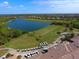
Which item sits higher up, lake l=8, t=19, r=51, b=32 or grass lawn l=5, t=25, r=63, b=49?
grass lawn l=5, t=25, r=63, b=49

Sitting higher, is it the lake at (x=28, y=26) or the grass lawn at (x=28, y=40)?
the grass lawn at (x=28, y=40)

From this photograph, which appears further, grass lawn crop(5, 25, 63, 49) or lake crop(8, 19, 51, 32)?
lake crop(8, 19, 51, 32)

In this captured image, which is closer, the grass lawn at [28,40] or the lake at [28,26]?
the grass lawn at [28,40]

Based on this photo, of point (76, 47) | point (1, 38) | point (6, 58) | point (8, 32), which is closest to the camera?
point (76, 47)

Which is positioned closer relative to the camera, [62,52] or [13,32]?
[62,52]

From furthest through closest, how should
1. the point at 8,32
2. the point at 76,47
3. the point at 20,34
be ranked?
the point at 20,34 → the point at 8,32 → the point at 76,47

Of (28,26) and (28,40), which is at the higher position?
(28,40)

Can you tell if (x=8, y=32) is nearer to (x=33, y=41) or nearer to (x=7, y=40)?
(x=7, y=40)

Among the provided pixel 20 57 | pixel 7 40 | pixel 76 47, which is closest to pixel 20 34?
pixel 7 40

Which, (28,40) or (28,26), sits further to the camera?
(28,26)

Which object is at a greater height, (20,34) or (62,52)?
(62,52)
